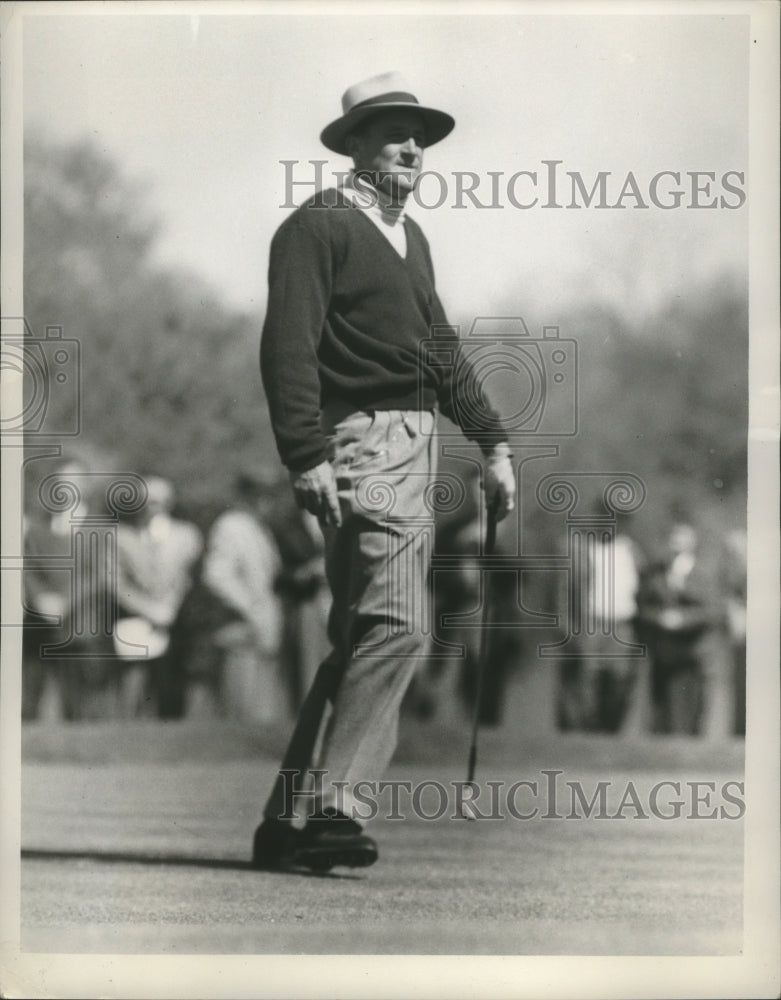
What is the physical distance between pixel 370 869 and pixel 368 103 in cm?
244

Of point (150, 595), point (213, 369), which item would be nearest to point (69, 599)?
point (150, 595)

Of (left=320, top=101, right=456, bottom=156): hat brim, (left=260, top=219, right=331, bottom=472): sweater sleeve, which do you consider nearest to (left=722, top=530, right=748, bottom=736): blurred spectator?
(left=260, top=219, right=331, bottom=472): sweater sleeve

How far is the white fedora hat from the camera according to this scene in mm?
12641

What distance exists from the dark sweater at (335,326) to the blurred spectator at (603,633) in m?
0.76

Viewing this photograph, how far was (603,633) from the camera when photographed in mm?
12695

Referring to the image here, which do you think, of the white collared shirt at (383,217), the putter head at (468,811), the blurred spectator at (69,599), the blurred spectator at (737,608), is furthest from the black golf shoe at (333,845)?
the white collared shirt at (383,217)

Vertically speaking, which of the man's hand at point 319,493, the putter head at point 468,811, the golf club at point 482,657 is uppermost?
the man's hand at point 319,493

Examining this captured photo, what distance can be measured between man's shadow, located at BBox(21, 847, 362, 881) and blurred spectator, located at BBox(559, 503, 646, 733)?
35.8 inches

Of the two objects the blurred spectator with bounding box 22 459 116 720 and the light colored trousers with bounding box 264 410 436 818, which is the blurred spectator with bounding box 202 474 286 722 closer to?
the light colored trousers with bounding box 264 410 436 818

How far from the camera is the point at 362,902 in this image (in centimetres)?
1257

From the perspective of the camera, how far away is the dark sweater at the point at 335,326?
498 inches
